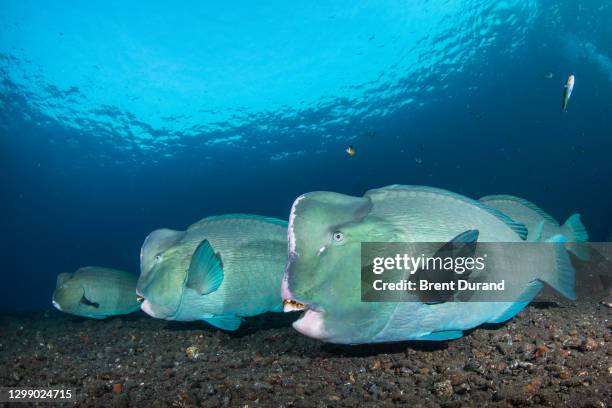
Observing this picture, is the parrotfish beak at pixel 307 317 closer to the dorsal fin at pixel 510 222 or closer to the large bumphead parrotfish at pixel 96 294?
the dorsal fin at pixel 510 222

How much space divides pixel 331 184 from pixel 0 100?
1165 inches

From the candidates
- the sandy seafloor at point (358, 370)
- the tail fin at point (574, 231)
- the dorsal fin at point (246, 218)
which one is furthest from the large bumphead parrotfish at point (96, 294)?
the tail fin at point (574, 231)

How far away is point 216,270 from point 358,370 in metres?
1.55

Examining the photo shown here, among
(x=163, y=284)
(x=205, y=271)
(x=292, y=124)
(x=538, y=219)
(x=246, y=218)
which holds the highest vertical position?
(x=292, y=124)

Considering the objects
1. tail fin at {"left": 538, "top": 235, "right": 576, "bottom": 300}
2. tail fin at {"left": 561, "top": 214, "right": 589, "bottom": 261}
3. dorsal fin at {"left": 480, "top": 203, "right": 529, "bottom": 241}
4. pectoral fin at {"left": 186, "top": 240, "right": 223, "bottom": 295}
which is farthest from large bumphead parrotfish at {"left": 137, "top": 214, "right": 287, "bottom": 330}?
tail fin at {"left": 561, "top": 214, "right": 589, "bottom": 261}

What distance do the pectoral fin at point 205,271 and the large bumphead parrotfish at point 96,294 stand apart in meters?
3.27

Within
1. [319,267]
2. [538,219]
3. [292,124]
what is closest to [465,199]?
[319,267]

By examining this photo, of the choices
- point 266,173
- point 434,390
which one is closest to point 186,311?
point 434,390

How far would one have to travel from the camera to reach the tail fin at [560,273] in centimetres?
257

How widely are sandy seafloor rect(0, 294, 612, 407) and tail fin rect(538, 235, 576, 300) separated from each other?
1.44 feet

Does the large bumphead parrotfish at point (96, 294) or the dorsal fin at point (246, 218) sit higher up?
the dorsal fin at point (246, 218)

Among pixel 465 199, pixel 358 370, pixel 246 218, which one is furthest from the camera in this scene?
pixel 246 218

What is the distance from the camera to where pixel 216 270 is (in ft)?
10.7

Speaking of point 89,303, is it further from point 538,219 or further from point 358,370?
point 538,219
